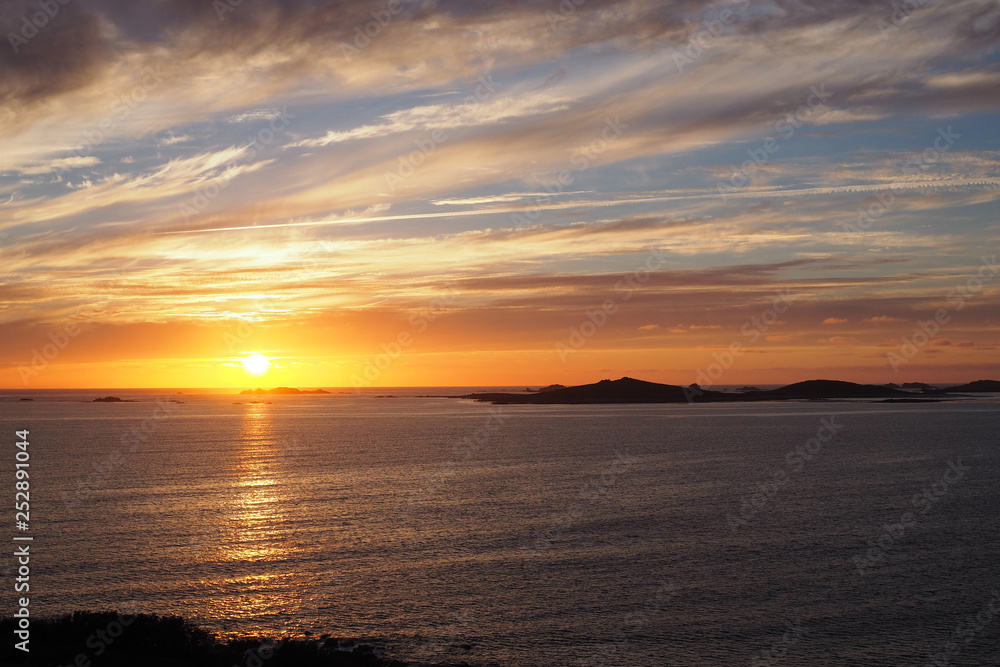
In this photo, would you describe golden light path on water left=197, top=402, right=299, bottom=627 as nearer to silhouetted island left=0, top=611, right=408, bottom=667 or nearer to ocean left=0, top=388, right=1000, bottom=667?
ocean left=0, top=388, right=1000, bottom=667

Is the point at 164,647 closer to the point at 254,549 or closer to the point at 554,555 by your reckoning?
the point at 254,549

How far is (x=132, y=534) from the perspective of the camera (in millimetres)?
46906

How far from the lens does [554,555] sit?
4141cm

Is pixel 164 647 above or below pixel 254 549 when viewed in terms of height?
above

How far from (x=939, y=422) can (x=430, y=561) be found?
504ft

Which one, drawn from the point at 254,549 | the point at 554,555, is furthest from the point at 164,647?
the point at 554,555

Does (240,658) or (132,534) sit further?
(132,534)

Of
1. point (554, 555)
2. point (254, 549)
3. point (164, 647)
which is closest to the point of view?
point (164, 647)

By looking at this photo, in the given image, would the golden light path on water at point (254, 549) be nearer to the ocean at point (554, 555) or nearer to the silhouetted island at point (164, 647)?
the ocean at point (554, 555)

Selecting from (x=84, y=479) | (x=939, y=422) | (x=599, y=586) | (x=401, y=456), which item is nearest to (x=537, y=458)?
(x=401, y=456)

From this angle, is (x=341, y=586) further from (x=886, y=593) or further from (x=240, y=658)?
(x=886, y=593)

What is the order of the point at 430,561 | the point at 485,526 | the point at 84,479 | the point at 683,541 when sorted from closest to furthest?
1. the point at 430,561
2. the point at 683,541
3. the point at 485,526
4. the point at 84,479

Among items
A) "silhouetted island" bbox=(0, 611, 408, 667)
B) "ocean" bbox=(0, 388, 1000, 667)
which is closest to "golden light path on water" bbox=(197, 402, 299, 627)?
"ocean" bbox=(0, 388, 1000, 667)

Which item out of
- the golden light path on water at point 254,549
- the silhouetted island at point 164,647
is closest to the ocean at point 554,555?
the golden light path on water at point 254,549
